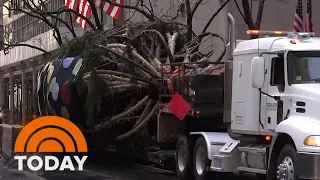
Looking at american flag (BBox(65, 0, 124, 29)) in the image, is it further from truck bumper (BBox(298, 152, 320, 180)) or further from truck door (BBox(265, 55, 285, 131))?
truck bumper (BBox(298, 152, 320, 180))

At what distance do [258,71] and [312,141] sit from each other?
1.70 metres

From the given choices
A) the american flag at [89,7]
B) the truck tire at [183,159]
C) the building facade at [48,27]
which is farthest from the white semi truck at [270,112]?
the american flag at [89,7]

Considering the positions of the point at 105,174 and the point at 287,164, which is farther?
the point at 105,174

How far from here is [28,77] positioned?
50.8 m

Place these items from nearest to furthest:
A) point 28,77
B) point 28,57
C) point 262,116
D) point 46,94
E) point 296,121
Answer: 1. point 296,121
2. point 262,116
3. point 46,94
4. point 28,57
5. point 28,77

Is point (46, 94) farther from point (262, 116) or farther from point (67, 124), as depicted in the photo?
point (262, 116)

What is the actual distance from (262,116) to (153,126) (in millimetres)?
5147

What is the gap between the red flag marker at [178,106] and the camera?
14.1m

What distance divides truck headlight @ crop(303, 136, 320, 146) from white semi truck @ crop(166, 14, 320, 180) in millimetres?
16

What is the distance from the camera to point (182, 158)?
14.3 meters

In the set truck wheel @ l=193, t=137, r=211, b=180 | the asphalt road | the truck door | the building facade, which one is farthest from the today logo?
the building facade

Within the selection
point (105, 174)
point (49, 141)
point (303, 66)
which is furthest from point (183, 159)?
point (303, 66)

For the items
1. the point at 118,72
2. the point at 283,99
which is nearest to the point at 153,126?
the point at 118,72

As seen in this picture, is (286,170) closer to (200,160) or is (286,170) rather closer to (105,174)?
(200,160)
